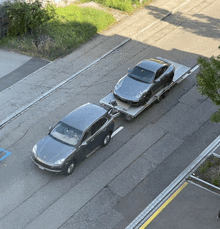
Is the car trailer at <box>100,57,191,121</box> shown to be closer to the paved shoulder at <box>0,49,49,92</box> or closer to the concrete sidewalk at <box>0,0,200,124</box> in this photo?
the concrete sidewalk at <box>0,0,200,124</box>

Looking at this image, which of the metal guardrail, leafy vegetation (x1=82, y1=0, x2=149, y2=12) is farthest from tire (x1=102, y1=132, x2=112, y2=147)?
leafy vegetation (x1=82, y1=0, x2=149, y2=12)

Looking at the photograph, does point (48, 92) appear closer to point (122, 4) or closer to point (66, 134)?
point (66, 134)

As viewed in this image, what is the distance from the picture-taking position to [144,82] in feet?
59.9

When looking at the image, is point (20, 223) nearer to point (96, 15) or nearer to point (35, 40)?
point (35, 40)

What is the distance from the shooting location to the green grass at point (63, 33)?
2264 cm

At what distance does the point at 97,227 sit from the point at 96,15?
16.1 meters

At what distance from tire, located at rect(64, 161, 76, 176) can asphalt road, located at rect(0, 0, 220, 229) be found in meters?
0.20

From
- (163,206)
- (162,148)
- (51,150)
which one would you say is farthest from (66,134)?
(163,206)

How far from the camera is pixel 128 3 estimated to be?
87.7 feet

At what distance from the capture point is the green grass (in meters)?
22.6

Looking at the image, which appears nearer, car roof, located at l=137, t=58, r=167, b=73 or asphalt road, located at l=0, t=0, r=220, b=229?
asphalt road, located at l=0, t=0, r=220, b=229

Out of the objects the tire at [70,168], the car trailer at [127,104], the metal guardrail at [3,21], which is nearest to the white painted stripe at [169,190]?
the tire at [70,168]

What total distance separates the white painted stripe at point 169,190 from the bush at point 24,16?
13.0 m

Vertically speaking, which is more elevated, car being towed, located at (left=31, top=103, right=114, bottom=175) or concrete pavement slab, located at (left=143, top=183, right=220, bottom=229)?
car being towed, located at (left=31, top=103, right=114, bottom=175)
